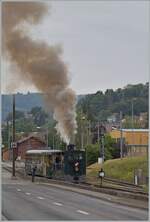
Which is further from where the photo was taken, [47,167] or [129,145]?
[129,145]

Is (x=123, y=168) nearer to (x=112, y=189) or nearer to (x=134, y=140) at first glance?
(x=112, y=189)

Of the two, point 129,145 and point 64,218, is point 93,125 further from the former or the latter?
point 64,218

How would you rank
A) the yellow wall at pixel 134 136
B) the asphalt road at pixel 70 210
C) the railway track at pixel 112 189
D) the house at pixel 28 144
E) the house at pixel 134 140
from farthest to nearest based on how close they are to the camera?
1. the house at pixel 28 144
2. the yellow wall at pixel 134 136
3. the house at pixel 134 140
4. the railway track at pixel 112 189
5. the asphalt road at pixel 70 210

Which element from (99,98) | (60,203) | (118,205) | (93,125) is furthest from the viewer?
(99,98)

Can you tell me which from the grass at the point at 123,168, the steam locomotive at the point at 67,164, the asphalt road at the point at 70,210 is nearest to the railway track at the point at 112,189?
the steam locomotive at the point at 67,164

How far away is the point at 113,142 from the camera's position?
67.6 metres

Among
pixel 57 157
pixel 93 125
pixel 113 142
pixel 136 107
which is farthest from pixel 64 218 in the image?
pixel 136 107

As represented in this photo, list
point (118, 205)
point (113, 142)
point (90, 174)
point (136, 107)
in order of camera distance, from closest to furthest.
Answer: point (118, 205)
point (90, 174)
point (113, 142)
point (136, 107)

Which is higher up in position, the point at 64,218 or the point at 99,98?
the point at 99,98

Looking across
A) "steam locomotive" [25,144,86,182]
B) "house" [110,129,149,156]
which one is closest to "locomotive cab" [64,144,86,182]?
"steam locomotive" [25,144,86,182]

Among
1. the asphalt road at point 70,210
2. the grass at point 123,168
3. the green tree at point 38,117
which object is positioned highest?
the green tree at point 38,117

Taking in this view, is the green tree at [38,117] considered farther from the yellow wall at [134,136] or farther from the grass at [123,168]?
the grass at [123,168]

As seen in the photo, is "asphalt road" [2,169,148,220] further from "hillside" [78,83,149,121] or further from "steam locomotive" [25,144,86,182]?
"hillside" [78,83,149,121]

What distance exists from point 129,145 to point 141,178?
31451mm
